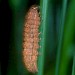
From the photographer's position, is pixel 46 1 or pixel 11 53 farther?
pixel 11 53

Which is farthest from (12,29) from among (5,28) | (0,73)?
(0,73)

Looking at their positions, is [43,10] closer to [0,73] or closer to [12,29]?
[12,29]

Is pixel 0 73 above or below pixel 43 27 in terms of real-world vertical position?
below

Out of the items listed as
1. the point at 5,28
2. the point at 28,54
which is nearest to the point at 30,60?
the point at 28,54

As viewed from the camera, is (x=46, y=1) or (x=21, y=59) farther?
(x=21, y=59)

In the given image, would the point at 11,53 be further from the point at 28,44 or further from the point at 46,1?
the point at 46,1

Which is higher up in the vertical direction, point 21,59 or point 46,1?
point 46,1
